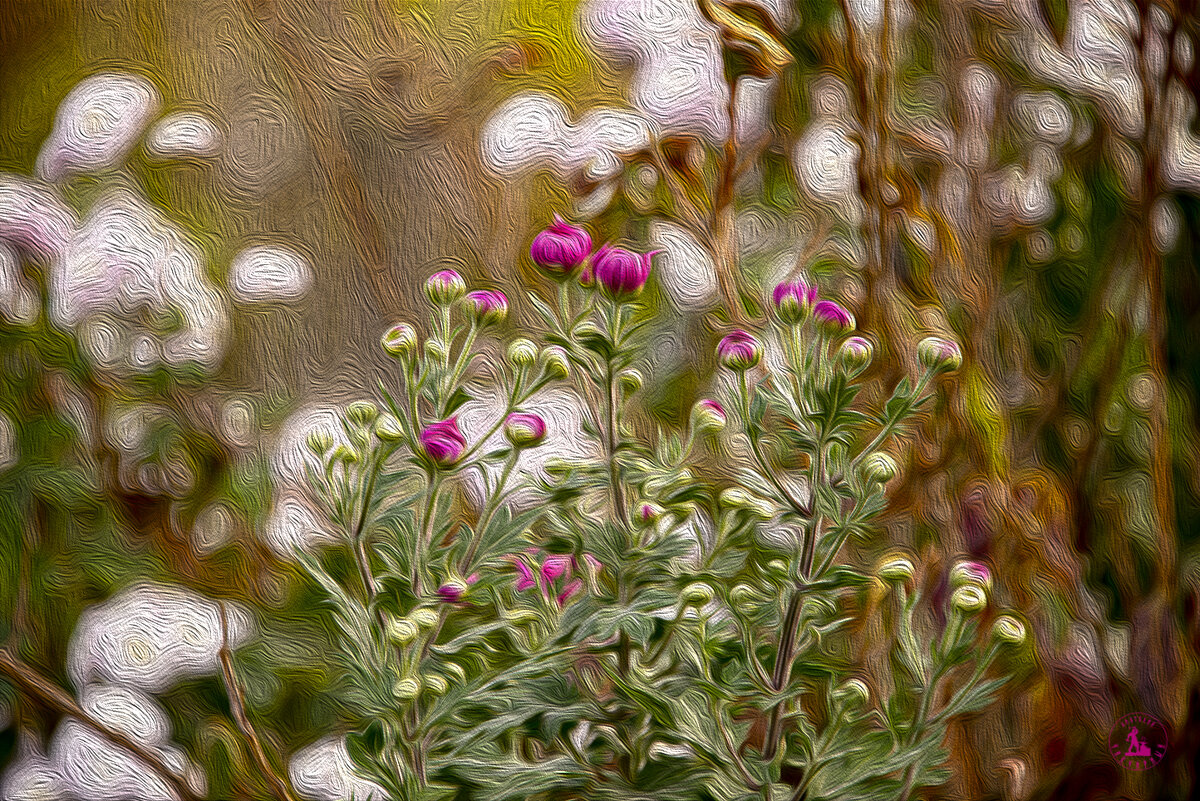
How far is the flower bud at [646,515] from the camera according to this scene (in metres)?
0.64

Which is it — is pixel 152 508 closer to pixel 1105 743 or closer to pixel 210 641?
pixel 210 641

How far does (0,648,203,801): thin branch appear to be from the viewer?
30.6 inches

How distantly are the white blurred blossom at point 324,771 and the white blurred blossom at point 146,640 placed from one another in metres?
0.12

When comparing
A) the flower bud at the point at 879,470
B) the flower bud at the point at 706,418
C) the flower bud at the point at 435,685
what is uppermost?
the flower bud at the point at 706,418

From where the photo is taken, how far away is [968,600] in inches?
23.0

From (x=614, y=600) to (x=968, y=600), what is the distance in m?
0.25

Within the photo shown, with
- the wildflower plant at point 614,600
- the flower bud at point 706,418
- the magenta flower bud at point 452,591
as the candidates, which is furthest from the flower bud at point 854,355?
the magenta flower bud at point 452,591

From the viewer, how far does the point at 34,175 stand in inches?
31.4

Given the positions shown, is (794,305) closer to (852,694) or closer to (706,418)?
(706,418)

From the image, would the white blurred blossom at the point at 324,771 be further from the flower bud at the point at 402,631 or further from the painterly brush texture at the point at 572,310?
the flower bud at the point at 402,631

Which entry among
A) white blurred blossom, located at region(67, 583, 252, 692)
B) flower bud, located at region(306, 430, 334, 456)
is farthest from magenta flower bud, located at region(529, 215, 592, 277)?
white blurred blossom, located at region(67, 583, 252, 692)

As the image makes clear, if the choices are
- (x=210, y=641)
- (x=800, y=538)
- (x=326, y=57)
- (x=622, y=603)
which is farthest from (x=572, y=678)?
(x=326, y=57)

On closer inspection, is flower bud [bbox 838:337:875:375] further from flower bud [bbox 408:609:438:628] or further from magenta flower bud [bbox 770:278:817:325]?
flower bud [bbox 408:609:438:628]

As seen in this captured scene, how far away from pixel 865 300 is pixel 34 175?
31.1 inches
